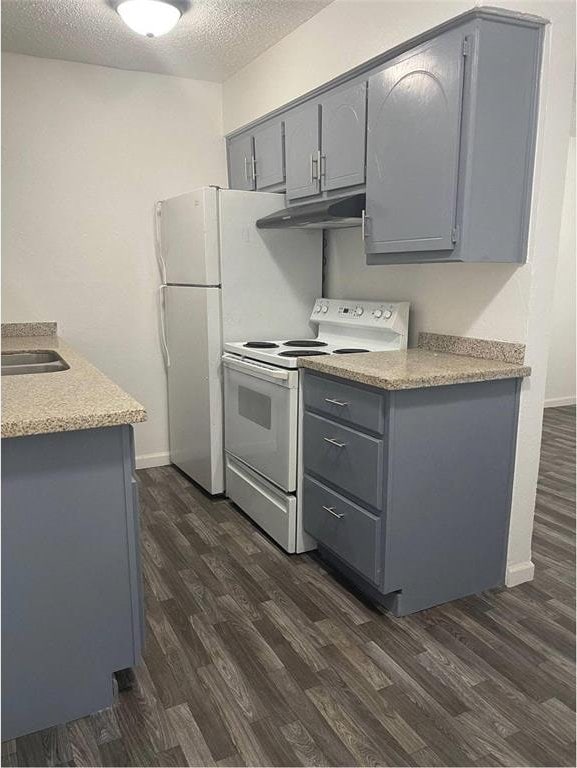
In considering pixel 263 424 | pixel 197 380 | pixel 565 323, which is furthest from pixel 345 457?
pixel 565 323

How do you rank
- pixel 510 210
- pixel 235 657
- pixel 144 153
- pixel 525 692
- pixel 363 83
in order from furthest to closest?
pixel 144 153, pixel 363 83, pixel 510 210, pixel 235 657, pixel 525 692

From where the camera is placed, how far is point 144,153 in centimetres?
350

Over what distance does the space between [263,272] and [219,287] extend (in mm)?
267

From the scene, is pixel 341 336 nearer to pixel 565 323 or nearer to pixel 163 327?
pixel 163 327

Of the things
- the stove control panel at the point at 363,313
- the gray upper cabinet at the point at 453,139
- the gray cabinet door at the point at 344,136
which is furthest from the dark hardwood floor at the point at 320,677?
the gray cabinet door at the point at 344,136

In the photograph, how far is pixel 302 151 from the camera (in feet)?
9.50

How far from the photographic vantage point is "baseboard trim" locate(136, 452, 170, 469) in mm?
3736

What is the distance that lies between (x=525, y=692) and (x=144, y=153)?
3316mm

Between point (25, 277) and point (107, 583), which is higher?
point (25, 277)

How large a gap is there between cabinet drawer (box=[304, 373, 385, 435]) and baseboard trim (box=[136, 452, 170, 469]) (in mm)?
1674

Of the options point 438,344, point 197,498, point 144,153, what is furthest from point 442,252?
point 144,153

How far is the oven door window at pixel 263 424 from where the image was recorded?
2506 millimetres

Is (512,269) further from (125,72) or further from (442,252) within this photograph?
(125,72)

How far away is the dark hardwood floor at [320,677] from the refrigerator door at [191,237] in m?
1.42
